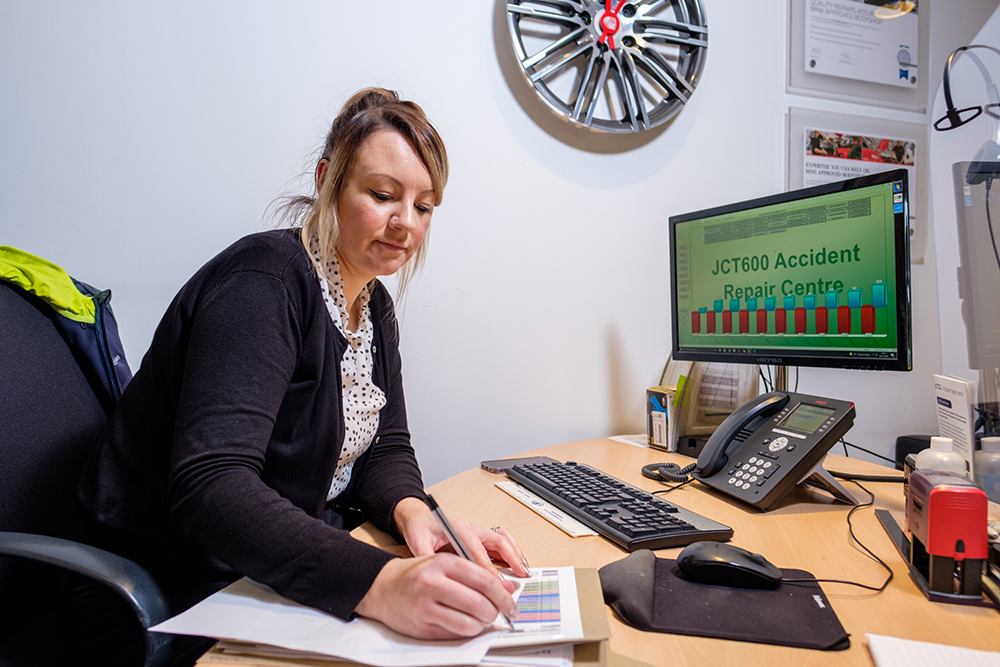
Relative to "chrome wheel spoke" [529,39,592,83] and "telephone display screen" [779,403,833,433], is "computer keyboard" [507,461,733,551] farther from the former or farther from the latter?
"chrome wheel spoke" [529,39,592,83]

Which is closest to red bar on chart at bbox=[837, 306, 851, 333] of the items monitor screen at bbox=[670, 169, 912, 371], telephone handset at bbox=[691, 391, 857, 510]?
monitor screen at bbox=[670, 169, 912, 371]

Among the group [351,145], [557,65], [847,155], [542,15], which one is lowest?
[351,145]

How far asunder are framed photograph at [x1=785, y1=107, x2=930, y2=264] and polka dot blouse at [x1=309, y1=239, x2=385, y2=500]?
55.6 inches

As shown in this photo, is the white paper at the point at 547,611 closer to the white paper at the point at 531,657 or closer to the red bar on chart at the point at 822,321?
the white paper at the point at 531,657

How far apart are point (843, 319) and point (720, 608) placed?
673 mm

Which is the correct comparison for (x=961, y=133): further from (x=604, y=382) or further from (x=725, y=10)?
(x=604, y=382)

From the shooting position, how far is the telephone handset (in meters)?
0.92

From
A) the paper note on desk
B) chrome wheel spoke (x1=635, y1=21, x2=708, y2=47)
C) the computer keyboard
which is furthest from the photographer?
chrome wheel spoke (x1=635, y1=21, x2=708, y2=47)

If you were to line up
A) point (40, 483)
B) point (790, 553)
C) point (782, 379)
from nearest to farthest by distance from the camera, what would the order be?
point (790, 553), point (40, 483), point (782, 379)

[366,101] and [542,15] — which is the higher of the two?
[542,15]

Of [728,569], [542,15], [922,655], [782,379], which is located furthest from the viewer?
[542,15]

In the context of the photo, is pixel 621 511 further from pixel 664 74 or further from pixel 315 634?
pixel 664 74

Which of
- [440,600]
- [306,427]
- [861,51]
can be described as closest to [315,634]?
[440,600]

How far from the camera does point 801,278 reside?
44.4 inches
